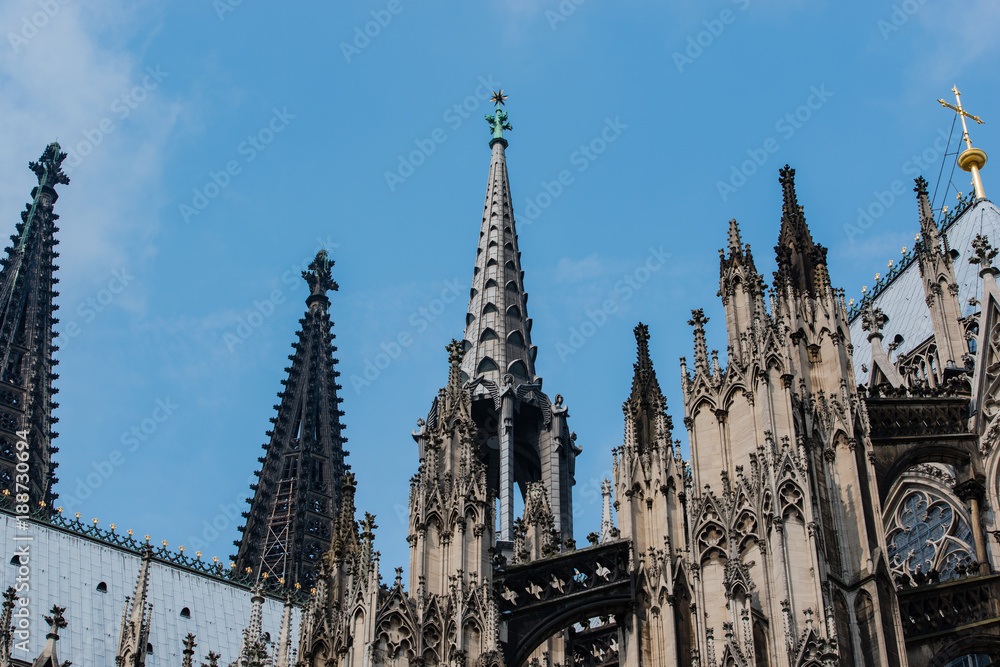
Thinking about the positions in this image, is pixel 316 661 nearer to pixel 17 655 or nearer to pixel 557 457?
pixel 557 457

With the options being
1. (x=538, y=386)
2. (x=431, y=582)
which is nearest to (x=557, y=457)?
(x=538, y=386)

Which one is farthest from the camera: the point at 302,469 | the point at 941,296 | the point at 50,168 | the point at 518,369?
the point at 50,168

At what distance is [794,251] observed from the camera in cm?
2936

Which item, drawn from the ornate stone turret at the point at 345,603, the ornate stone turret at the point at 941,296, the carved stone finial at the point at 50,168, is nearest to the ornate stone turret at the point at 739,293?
the ornate stone turret at the point at 345,603

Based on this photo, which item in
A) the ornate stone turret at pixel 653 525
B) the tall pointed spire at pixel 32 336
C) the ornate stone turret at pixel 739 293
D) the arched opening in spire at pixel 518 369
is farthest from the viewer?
the tall pointed spire at pixel 32 336

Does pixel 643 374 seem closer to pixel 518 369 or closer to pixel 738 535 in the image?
pixel 738 535

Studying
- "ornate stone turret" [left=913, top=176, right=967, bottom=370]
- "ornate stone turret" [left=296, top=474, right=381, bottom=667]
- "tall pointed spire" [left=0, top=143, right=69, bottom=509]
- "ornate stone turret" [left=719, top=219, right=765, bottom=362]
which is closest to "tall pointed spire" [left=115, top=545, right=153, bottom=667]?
"ornate stone turret" [left=296, top=474, right=381, bottom=667]

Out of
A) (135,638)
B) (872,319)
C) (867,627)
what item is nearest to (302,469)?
(872,319)

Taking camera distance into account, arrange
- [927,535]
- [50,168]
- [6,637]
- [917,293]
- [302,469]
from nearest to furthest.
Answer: [927,535], [6,637], [917,293], [302,469], [50,168]

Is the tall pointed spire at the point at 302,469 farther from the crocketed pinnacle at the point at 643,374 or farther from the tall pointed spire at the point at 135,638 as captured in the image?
the crocketed pinnacle at the point at 643,374

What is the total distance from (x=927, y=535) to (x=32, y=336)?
51678 millimetres

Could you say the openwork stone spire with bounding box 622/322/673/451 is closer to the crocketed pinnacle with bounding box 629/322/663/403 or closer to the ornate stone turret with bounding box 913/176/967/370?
the crocketed pinnacle with bounding box 629/322/663/403

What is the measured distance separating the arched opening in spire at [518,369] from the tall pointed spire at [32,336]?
90.0ft

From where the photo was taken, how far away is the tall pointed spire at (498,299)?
45.1m
